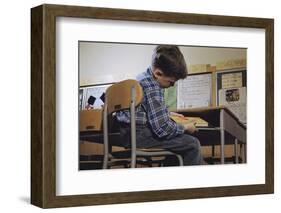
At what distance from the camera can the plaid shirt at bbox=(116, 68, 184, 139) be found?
222 centimetres

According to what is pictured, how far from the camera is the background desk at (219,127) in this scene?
2.31 meters

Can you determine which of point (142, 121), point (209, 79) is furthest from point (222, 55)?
point (142, 121)

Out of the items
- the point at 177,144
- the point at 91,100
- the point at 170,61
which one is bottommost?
the point at 177,144

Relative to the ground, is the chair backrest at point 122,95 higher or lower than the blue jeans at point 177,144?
higher

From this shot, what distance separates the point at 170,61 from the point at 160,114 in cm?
14

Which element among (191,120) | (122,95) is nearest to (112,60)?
(122,95)

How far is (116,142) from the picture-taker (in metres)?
2.19

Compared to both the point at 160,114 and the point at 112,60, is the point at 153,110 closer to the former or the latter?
the point at 160,114

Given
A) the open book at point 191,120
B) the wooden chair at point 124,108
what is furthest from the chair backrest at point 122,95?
the open book at point 191,120

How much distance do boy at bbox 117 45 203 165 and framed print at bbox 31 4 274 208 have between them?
0.05 feet

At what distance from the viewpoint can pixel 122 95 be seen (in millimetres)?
2201

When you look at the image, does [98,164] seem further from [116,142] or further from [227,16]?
[227,16]

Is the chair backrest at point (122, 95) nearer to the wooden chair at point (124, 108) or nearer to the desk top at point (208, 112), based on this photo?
the wooden chair at point (124, 108)

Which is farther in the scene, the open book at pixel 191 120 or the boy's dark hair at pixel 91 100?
the open book at pixel 191 120
